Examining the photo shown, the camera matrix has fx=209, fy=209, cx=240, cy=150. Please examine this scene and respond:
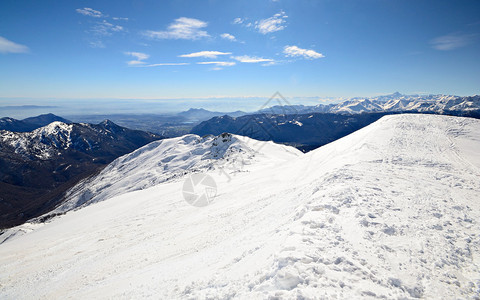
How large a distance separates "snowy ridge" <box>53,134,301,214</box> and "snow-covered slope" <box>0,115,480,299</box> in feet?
111

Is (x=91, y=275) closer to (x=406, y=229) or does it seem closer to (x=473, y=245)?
(x=406, y=229)

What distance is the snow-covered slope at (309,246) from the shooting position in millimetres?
7535

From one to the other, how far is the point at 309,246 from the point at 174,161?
337 feet

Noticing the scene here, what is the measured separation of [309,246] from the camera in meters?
8.77

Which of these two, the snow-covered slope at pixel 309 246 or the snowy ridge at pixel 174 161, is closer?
the snow-covered slope at pixel 309 246

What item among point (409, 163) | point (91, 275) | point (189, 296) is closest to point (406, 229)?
point (189, 296)

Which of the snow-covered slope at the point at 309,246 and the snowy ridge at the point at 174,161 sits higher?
the snow-covered slope at the point at 309,246

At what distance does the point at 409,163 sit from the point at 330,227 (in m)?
18.2

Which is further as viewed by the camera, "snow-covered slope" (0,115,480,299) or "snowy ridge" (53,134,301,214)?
"snowy ridge" (53,134,301,214)

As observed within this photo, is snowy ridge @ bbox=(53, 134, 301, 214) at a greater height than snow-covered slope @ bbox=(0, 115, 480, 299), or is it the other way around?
snow-covered slope @ bbox=(0, 115, 480, 299)

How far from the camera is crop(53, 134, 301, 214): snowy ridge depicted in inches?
2835

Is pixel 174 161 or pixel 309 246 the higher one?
pixel 309 246

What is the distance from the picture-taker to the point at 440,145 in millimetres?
29719

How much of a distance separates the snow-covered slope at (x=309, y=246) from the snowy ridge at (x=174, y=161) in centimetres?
3375
